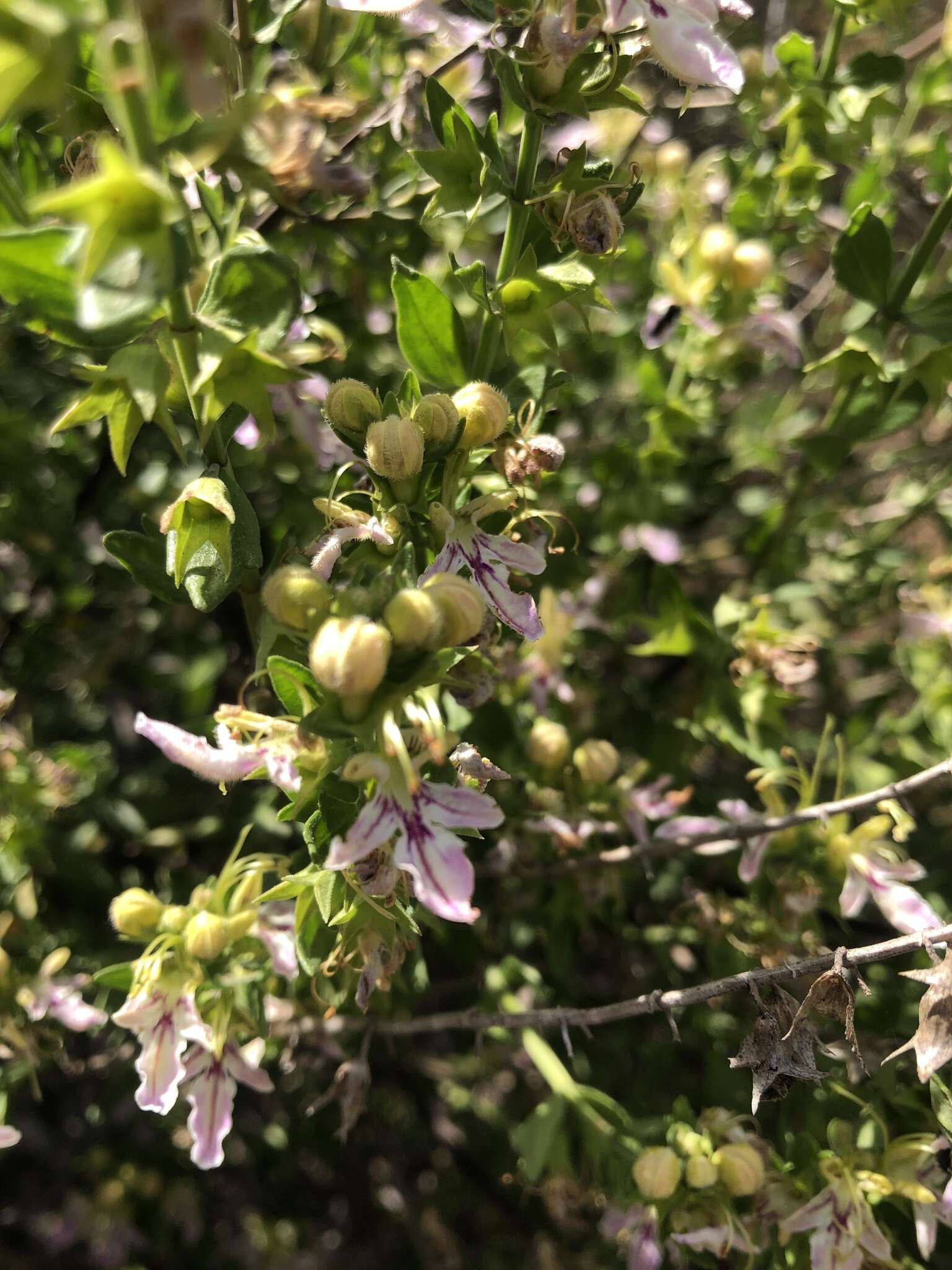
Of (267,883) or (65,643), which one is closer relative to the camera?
(267,883)

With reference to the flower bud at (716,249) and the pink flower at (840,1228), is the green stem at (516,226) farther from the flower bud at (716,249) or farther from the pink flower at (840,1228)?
the pink flower at (840,1228)

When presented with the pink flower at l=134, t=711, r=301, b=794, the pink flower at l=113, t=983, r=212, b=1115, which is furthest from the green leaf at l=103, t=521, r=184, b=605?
the pink flower at l=113, t=983, r=212, b=1115

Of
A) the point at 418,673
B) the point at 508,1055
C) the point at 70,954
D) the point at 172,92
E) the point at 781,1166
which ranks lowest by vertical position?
the point at 508,1055

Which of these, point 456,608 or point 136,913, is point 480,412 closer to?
point 456,608

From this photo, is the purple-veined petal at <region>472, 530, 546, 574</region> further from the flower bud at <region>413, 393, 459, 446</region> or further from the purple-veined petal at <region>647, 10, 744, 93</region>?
the purple-veined petal at <region>647, 10, 744, 93</region>

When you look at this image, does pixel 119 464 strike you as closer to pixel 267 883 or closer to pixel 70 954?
pixel 267 883

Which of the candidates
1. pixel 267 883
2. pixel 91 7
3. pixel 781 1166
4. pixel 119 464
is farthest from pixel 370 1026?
pixel 91 7

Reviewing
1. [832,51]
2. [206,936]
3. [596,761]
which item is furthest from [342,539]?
[832,51]
